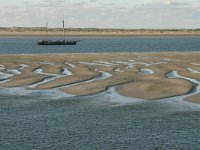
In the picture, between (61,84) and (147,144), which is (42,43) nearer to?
(61,84)

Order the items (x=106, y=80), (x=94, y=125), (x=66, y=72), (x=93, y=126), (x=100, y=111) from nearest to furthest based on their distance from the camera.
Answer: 1. (x=93, y=126)
2. (x=94, y=125)
3. (x=100, y=111)
4. (x=106, y=80)
5. (x=66, y=72)

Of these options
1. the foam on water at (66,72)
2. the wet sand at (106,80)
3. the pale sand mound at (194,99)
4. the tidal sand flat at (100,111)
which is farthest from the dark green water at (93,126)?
the foam on water at (66,72)

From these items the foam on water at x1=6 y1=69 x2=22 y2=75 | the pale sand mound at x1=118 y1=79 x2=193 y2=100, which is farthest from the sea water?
the foam on water at x1=6 y1=69 x2=22 y2=75

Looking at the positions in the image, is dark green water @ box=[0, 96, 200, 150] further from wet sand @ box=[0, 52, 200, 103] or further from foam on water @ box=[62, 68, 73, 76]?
foam on water @ box=[62, 68, 73, 76]

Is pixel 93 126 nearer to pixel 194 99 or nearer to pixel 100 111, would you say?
pixel 100 111

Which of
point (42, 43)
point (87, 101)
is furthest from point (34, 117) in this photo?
point (42, 43)

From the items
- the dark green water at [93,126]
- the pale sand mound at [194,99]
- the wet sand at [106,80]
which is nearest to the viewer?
the dark green water at [93,126]

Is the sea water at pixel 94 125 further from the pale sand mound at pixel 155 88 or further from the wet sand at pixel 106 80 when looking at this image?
the wet sand at pixel 106 80

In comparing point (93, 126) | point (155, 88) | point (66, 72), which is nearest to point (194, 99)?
point (155, 88)
